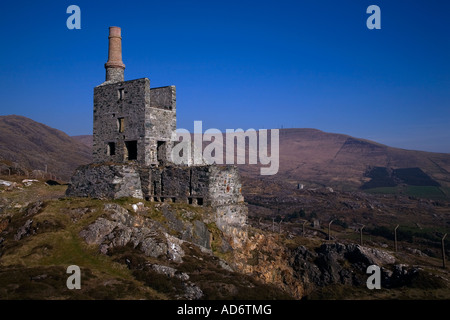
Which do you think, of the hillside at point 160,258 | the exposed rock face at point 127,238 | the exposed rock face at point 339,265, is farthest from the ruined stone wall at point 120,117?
the exposed rock face at point 339,265

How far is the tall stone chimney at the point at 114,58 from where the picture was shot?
121ft

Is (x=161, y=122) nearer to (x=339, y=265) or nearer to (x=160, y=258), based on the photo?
(x=160, y=258)

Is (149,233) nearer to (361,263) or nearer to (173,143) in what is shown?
(173,143)

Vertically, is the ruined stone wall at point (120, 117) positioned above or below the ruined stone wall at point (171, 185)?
above

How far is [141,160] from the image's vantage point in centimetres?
3325

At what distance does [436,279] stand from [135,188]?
2622cm

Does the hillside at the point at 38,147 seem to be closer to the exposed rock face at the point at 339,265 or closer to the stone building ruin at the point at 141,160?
the stone building ruin at the point at 141,160

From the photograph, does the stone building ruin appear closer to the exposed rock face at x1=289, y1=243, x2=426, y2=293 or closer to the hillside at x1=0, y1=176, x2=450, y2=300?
the hillside at x1=0, y1=176, x2=450, y2=300

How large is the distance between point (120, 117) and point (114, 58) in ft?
22.1

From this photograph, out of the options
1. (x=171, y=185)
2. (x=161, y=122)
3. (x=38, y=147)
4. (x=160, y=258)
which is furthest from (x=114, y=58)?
(x=38, y=147)

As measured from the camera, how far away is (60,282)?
17.4 meters
